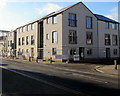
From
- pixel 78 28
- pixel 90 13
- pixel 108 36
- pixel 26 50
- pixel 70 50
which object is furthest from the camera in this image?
pixel 26 50

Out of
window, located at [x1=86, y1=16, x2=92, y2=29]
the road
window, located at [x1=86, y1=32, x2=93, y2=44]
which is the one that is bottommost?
the road

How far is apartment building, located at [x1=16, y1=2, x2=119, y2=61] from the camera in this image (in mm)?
30188

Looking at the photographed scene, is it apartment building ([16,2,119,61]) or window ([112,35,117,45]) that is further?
window ([112,35,117,45])

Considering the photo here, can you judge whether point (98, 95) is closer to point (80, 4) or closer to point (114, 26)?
point (80, 4)

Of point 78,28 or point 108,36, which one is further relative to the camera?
point 108,36

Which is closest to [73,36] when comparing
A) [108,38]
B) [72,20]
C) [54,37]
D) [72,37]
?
[72,37]

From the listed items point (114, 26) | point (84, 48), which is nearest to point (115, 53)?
point (114, 26)

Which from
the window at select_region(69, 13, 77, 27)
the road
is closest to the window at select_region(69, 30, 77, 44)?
the window at select_region(69, 13, 77, 27)

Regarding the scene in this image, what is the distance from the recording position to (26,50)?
43625 mm

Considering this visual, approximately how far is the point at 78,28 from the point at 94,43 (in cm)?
586

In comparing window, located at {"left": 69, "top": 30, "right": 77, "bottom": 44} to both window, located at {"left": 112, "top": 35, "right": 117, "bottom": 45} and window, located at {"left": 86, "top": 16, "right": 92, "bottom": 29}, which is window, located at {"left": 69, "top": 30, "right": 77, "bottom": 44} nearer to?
window, located at {"left": 86, "top": 16, "right": 92, "bottom": 29}

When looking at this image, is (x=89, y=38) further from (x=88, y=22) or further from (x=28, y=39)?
(x=28, y=39)

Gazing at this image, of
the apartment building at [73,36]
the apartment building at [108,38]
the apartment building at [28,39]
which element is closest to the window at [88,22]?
the apartment building at [73,36]

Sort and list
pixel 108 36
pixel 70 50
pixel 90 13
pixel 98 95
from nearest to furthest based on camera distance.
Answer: pixel 98 95
pixel 70 50
pixel 90 13
pixel 108 36
